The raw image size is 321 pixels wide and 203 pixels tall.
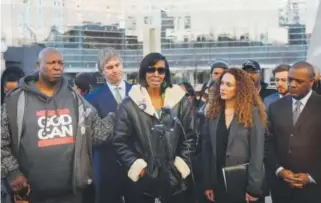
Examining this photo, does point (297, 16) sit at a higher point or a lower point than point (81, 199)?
higher

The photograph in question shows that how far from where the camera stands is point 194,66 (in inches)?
1523

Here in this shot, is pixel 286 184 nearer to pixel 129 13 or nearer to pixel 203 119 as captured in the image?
pixel 203 119

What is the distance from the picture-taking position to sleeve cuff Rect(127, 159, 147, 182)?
12.1ft

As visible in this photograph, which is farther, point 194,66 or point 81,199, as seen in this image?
point 194,66

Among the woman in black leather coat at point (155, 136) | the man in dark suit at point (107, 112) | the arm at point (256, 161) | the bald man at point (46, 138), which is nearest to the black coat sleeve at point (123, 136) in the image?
the woman in black leather coat at point (155, 136)

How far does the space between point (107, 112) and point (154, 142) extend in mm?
702

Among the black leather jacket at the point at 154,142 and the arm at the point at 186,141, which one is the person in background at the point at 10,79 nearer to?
the black leather jacket at the point at 154,142

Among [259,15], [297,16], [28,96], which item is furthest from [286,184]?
[259,15]

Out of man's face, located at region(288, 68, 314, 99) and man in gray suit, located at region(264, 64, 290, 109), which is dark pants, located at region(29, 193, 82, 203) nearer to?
man's face, located at region(288, 68, 314, 99)

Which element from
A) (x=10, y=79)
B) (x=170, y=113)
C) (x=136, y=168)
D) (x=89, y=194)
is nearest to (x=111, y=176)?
(x=89, y=194)

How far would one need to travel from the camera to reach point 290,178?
382 cm

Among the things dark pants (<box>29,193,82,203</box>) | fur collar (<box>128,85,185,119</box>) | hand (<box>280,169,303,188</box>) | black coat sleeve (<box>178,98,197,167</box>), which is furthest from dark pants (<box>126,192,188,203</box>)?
hand (<box>280,169,303,188</box>)

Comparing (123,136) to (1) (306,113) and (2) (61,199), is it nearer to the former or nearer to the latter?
(2) (61,199)

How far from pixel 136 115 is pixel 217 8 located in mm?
28720
